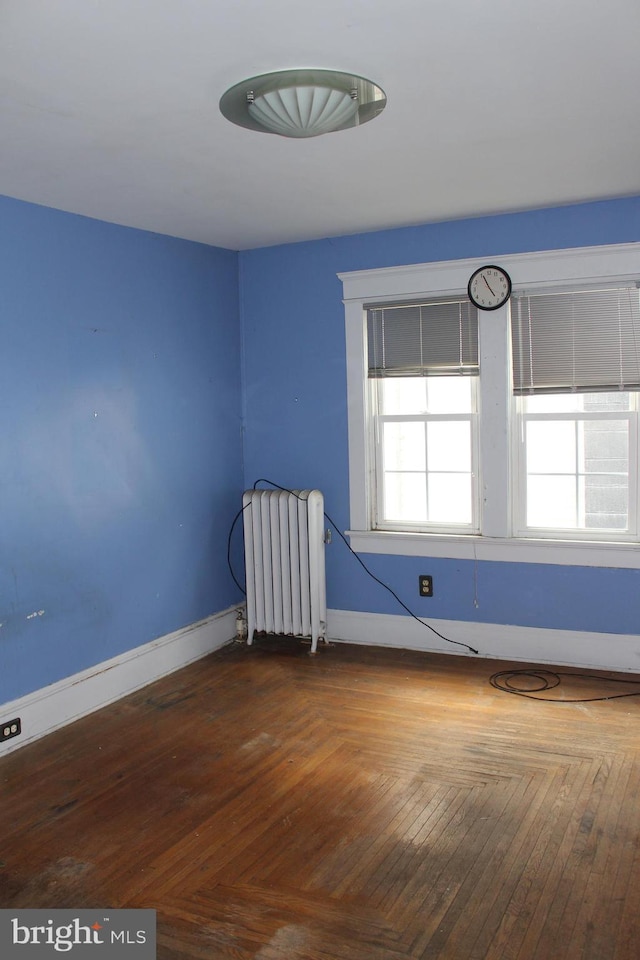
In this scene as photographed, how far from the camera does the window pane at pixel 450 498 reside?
501cm

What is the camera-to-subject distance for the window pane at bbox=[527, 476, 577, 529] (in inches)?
187

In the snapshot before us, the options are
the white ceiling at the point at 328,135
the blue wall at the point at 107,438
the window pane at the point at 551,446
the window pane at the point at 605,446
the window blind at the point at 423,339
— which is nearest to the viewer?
the white ceiling at the point at 328,135

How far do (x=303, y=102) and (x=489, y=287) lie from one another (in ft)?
7.58

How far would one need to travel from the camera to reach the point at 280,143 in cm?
325

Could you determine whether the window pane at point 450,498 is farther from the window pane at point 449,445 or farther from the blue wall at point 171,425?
the blue wall at point 171,425

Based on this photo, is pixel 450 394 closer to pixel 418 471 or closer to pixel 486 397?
pixel 486 397

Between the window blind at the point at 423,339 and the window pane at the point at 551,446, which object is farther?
the window blind at the point at 423,339

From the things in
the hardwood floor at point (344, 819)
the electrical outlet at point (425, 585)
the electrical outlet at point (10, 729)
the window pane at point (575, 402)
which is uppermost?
the window pane at point (575, 402)

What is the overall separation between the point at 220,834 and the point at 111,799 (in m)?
0.56

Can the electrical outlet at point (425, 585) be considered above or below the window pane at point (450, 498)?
below

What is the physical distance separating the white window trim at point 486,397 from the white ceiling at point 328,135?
0.35 meters

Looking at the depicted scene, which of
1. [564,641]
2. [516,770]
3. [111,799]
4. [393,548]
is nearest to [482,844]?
[516,770]

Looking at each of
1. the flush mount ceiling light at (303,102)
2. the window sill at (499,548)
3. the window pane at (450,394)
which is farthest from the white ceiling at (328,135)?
the window sill at (499,548)

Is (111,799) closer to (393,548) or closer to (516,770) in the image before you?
(516,770)
